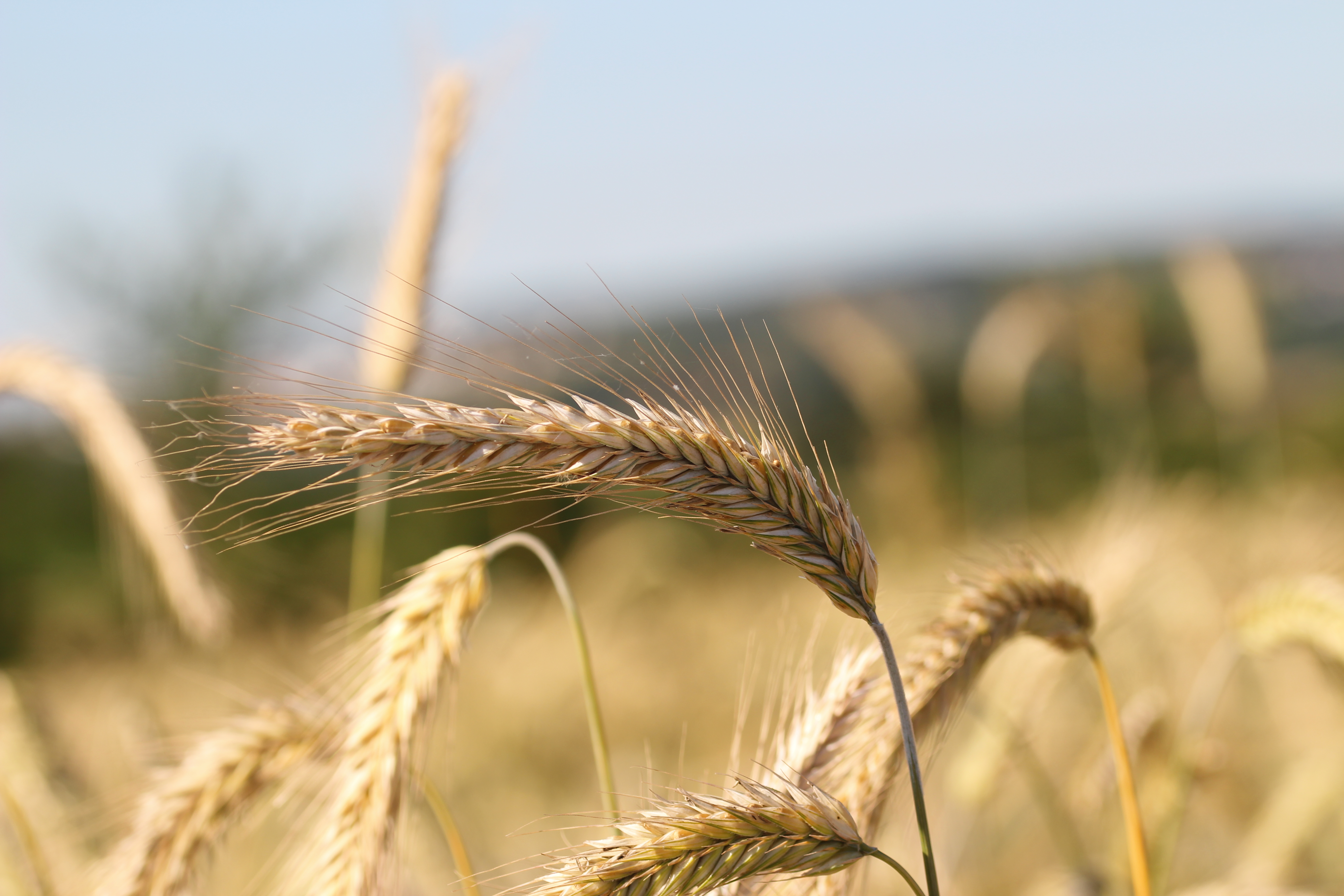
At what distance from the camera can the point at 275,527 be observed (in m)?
0.87

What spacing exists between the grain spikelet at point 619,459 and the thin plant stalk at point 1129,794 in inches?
23.7

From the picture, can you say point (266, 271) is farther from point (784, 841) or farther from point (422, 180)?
point (784, 841)

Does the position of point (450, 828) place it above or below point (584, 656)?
below

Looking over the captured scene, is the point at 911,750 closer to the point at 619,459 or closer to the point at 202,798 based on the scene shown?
the point at 619,459

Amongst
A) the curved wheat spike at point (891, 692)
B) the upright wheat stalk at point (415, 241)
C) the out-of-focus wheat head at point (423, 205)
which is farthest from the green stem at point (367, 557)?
the curved wheat spike at point (891, 692)

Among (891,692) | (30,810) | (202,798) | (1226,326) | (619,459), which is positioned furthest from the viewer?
(1226,326)

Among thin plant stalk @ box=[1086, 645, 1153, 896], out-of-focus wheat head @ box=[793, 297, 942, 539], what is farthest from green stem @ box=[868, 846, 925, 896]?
out-of-focus wheat head @ box=[793, 297, 942, 539]

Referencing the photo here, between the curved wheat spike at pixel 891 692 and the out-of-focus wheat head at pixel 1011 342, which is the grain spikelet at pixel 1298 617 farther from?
the out-of-focus wheat head at pixel 1011 342

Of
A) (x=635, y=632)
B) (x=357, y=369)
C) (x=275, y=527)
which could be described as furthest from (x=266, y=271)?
(x=275, y=527)

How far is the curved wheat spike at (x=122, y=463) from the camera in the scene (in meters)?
2.22

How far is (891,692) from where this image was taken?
116 centimetres

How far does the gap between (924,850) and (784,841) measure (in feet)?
0.48

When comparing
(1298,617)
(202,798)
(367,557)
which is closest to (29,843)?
(202,798)

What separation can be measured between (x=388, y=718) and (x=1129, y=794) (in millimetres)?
1056
